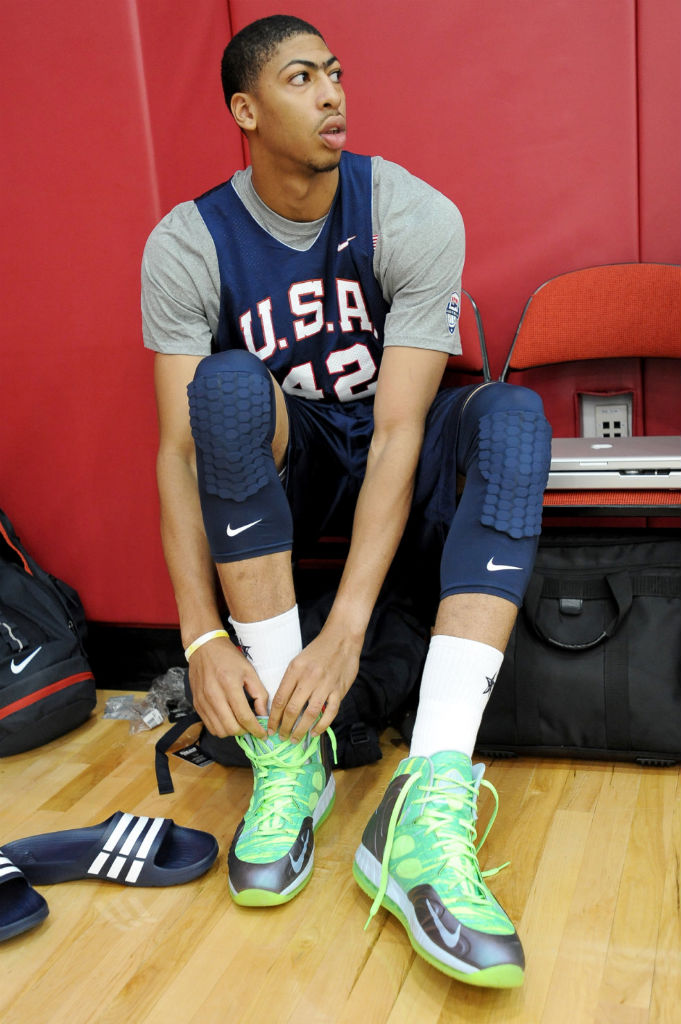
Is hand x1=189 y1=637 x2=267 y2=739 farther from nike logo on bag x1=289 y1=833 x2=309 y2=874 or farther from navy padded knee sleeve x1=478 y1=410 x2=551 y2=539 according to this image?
navy padded knee sleeve x1=478 y1=410 x2=551 y2=539

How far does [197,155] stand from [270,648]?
1.20m

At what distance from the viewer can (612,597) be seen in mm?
1483

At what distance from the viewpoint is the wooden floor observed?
38.3 inches

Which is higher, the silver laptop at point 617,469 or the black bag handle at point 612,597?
the silver laptop at point 617,469

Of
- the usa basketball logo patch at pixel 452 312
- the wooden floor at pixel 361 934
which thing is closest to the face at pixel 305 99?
the usa basketball logo patch at pixel 452 312

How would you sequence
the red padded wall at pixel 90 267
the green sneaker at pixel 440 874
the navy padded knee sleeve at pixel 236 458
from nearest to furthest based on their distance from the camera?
the green sneaker at pixel 440 874 → the navy padded knee sleeve at pixel 236 458 → the red padded wall at pixel 90 267

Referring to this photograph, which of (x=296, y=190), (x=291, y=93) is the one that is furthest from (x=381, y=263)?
(x=291, y=93)

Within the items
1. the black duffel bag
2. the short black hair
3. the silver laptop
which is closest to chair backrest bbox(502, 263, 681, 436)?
the silver laptop

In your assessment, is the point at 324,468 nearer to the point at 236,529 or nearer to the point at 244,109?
the point at 236,529

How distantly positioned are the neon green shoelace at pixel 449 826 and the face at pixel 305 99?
0.98m

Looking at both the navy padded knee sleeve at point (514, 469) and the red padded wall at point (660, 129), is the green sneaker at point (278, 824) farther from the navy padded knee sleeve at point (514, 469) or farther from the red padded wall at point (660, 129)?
the red padded wall at point (660, 129)

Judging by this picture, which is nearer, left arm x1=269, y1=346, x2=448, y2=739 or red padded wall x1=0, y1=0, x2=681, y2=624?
left arm x1=269, y1=346, x2=448, y2=739

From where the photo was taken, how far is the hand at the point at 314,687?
118cm

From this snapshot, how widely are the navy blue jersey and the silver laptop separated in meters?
0.40
